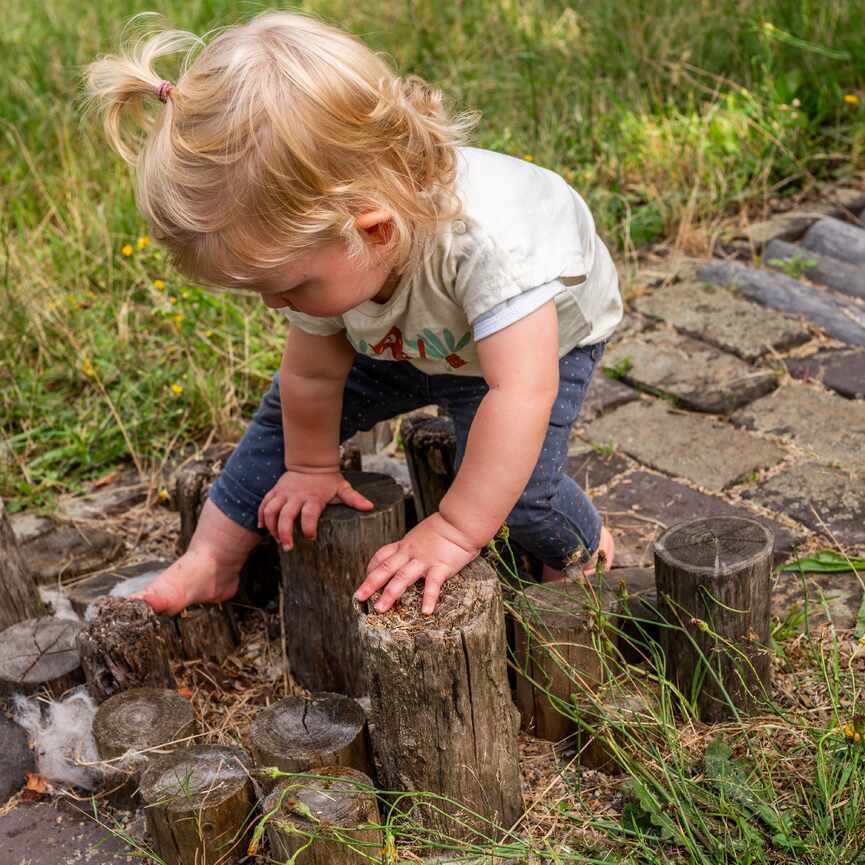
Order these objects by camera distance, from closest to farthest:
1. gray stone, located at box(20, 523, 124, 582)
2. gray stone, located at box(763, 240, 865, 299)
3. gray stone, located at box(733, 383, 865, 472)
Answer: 1. gray stone, located at box(20, 523, 124, 582)
2. gray stone, located at box(733, 383, 865, 472)
3. gray stone, located at box(763, 240, 865, 299)

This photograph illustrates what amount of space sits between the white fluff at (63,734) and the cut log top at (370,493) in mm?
593

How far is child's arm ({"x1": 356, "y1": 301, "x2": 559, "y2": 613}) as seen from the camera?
81.4 inches

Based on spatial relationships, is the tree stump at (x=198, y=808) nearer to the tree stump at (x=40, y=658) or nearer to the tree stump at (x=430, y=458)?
the tree stump at (x=40, y=658)

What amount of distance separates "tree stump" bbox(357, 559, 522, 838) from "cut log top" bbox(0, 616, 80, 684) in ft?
2.31

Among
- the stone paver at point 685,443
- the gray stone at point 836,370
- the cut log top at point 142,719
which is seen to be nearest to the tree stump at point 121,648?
the cut log top at point 142,719

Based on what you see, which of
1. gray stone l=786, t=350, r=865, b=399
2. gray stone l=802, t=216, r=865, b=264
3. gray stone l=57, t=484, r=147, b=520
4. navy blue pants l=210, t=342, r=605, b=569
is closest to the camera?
navy blue pants l=210, t=342, r=605, b=569

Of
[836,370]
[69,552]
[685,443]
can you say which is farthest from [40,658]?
[836,370]

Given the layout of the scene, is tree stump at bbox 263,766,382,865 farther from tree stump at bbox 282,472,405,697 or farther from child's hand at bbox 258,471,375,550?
child's hand at bbox 258,471,375,550

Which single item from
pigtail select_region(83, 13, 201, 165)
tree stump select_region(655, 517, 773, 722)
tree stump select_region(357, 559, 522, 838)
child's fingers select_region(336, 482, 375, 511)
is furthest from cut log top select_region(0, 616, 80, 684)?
tree stump select_region(655, 517, 773, 722)

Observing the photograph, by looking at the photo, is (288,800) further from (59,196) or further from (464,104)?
(464,104)

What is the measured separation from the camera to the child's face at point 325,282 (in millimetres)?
2002

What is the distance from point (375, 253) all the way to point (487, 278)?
0.67ft

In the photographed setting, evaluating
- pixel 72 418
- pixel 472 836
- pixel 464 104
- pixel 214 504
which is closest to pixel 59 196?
pixel 72 418

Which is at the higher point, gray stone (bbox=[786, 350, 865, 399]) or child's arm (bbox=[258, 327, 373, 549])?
child's arm (bbox=[258, 327, 373, 549])
